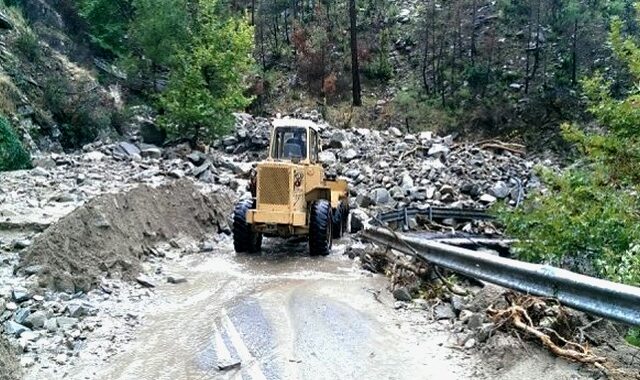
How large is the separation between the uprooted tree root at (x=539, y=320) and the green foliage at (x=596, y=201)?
1792mm

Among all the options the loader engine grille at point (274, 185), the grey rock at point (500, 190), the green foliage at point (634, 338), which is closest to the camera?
the green foliage at point (634, 338)

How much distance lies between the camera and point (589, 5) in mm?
32781

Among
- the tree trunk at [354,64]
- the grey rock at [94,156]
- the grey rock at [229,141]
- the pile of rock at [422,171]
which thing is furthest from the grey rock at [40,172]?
the tree trunk at [354,64]

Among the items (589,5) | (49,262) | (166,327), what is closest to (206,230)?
(49,262)

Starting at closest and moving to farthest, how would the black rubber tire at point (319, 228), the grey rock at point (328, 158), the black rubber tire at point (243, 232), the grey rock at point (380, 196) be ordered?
the black rubber tire at point (319, 228), the black rubber tire at point (243, 232), the grey rock at point (380, 196), the grey rock at point (328, 158)

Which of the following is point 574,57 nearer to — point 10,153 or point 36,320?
point 10,153

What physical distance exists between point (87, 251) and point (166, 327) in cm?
259

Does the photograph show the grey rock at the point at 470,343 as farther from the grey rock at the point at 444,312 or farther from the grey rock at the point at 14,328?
the grey rock at the point at 14,328

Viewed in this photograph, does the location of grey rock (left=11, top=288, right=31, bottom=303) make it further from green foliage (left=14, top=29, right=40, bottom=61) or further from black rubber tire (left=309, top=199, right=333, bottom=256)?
green foliage (left=14, top=29, right=40, bottom=61)

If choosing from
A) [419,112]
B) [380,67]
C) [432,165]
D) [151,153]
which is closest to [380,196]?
[432,165]

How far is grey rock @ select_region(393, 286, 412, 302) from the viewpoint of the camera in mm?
7785

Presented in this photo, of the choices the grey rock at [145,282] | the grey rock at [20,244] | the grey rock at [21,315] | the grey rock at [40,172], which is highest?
the grey rock at [40,172]

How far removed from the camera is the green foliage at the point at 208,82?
2225cm

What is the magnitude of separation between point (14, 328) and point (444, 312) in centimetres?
462
